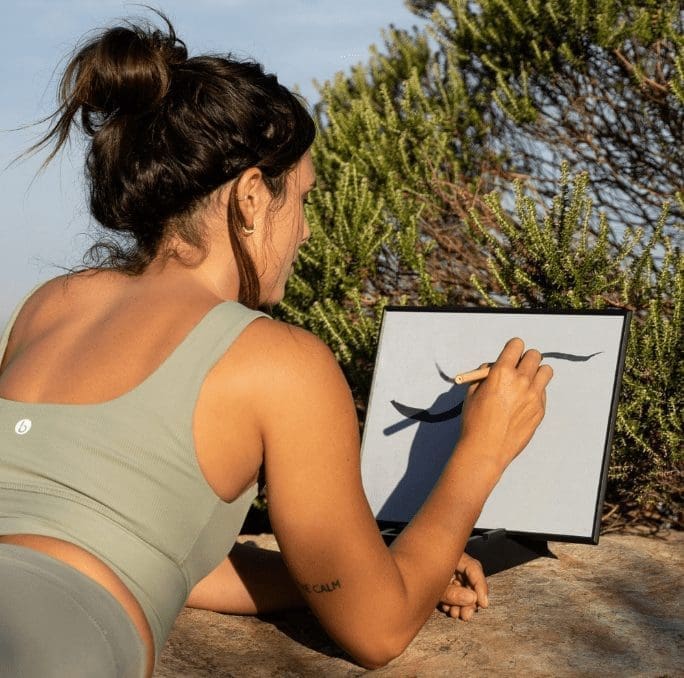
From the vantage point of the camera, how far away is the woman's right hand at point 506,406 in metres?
2.15

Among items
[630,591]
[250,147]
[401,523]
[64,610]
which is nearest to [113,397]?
[64,610]

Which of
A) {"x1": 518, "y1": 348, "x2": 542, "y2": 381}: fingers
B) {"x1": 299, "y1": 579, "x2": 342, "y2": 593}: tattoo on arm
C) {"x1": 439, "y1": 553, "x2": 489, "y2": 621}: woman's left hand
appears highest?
{"x1": 518, "y1": 348, "x2": 542, "y2": 381}: fingers

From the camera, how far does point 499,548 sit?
2.57 metres

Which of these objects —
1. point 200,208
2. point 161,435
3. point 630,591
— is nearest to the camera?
point 161,435

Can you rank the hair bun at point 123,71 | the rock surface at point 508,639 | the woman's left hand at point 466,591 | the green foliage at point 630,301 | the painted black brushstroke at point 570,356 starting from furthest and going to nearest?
the green foliage at point 630,301 < the painted black brushstroke at point 570,356 < the woman's left hand at point 466,591 < the rock surface at point 508,639 < the hair bun at point 123,71

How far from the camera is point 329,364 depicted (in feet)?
5.61

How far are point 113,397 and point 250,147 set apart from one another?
601mm

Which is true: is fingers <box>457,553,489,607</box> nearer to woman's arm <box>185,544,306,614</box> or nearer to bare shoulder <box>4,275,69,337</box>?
woman's arm <box>185,544,306,614</box>

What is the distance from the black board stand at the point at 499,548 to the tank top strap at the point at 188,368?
1090 millimetres

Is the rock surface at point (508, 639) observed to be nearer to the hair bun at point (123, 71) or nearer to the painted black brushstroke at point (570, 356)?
the painted black brushstroke at point (570, 356)

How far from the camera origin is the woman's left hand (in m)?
2.25

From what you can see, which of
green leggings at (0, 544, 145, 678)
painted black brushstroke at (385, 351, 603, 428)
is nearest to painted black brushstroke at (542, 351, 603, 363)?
painted black brushstroke at (385, 351, 603, 428)

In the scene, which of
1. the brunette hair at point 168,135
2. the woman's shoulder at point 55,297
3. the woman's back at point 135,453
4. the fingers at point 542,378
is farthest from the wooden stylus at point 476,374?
the woman's shoulder at point 55,297

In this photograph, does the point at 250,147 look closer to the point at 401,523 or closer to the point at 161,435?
the point at 161,435
